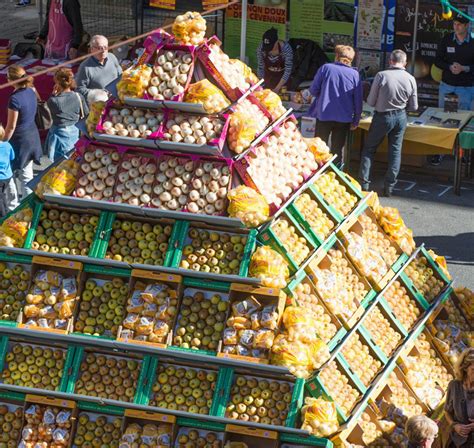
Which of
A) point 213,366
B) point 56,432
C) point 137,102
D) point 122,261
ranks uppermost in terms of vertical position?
point 137,102

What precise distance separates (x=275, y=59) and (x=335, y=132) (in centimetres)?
252

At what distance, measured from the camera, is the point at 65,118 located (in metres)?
13.6

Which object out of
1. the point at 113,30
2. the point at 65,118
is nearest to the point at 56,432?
the point at 65,118

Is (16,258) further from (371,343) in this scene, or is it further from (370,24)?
(370,24)

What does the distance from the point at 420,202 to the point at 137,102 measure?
6.45m

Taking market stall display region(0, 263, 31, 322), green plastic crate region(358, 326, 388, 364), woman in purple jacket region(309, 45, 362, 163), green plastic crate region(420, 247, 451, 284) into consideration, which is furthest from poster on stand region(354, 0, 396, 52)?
market stall display region(0, 263, 31, 322)

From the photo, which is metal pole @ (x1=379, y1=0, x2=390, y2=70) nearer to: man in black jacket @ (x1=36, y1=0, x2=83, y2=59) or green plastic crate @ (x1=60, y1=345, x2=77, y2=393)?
man in black jacket @ (x1=36, y1=0, x2=83, y2=59)

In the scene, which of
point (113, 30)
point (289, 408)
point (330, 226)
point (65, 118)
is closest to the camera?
point (289, 408)

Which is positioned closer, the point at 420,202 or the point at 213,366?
the point at 213,366

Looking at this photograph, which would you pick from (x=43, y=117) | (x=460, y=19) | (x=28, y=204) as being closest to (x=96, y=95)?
(x=43, y=117)

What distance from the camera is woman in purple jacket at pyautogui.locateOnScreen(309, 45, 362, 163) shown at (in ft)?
45.5

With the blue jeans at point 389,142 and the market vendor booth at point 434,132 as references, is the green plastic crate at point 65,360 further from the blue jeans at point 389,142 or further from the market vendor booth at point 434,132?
the market vendor booth at point 434,132

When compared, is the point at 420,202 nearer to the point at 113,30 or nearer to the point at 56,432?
the point at 56,432

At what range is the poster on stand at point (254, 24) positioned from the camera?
17.5m
